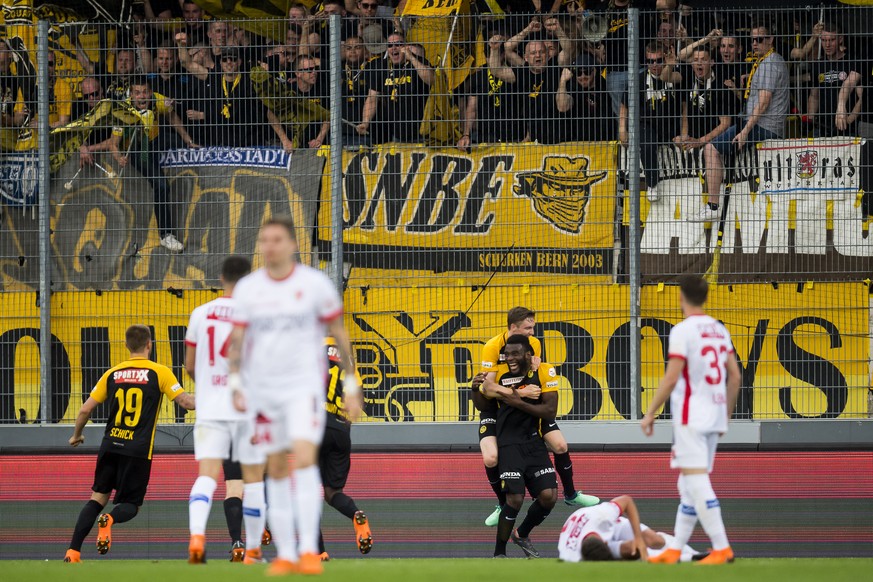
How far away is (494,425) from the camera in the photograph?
1134 centimetres

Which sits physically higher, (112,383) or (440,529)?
(112,383)

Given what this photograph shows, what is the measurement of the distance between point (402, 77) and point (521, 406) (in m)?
3.55

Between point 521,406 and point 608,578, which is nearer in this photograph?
point 608,578

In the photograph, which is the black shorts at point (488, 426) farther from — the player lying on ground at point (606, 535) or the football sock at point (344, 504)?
the player lying on ground at point (606, 535)

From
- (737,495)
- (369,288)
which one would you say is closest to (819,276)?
(737,495)

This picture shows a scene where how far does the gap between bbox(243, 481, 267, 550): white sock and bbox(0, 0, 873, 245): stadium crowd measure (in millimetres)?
Result: 4597

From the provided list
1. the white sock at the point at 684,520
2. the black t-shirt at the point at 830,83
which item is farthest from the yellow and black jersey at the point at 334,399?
the black t-shirt at the point at 830,83

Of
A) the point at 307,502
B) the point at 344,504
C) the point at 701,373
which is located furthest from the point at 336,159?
the point at 307,502

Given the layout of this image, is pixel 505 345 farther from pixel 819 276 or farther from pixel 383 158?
pixel 819 276

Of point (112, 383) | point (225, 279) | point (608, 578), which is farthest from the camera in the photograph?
point (112, 383)

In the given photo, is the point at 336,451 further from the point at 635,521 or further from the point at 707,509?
the point at 707,509

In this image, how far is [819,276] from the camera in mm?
11852

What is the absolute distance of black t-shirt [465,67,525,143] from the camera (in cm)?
1198

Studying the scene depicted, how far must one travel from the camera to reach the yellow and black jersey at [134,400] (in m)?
10.5
